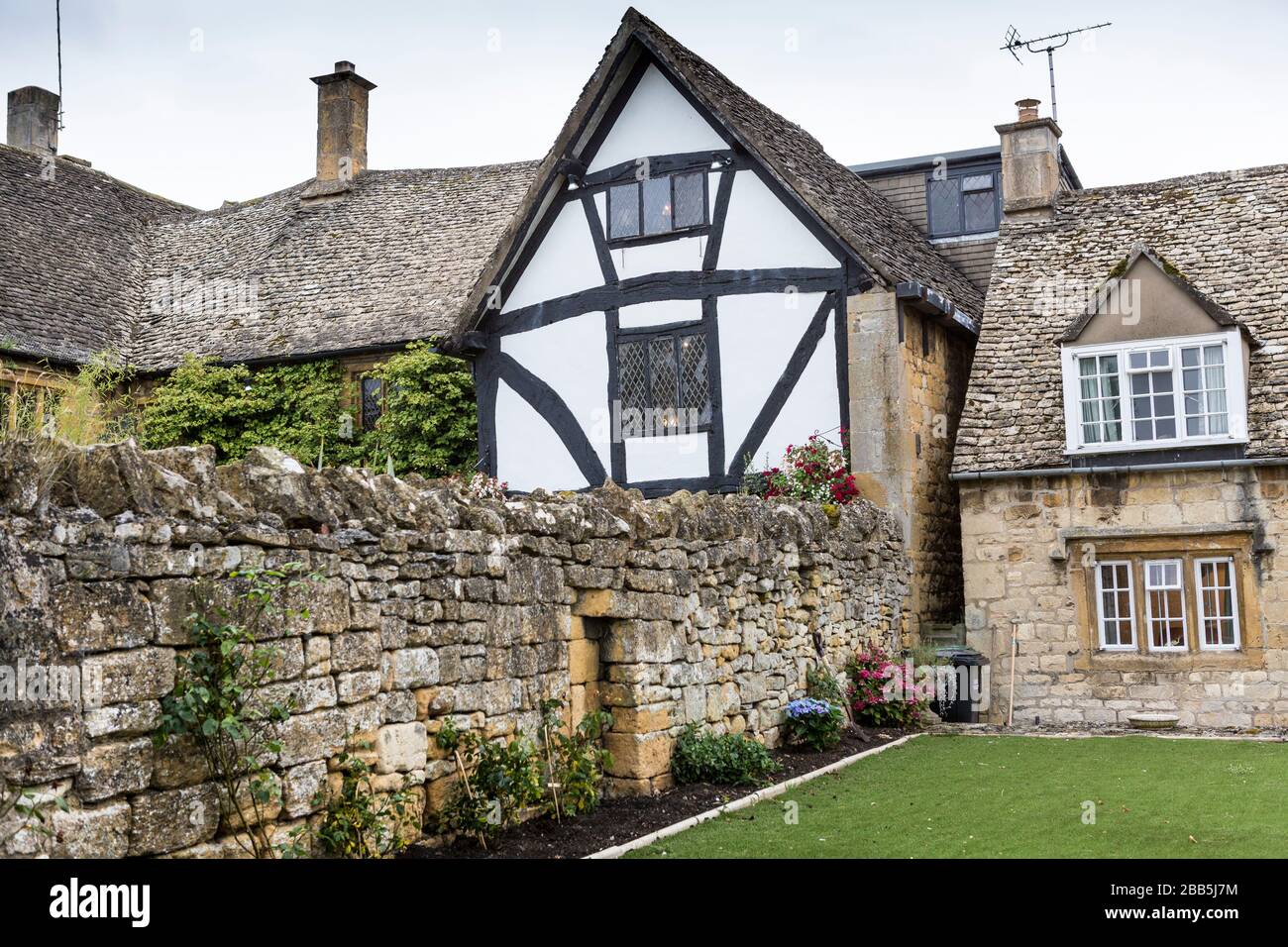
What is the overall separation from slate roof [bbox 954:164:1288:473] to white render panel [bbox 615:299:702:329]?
342cm

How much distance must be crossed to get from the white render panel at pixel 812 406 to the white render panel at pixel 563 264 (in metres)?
2.98

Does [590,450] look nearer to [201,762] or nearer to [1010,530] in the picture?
[1010,530]

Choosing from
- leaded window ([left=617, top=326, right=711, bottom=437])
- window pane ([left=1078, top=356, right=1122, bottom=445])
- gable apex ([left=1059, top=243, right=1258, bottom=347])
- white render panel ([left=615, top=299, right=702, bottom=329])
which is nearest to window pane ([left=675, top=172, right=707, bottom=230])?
white render panel ([left=615, top=299, right=702, bottom=329])

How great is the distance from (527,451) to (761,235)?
4.00m

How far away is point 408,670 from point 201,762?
164cm

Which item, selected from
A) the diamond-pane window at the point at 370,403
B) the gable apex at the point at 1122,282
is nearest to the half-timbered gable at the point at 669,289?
the gable apex at the point at 1122,282

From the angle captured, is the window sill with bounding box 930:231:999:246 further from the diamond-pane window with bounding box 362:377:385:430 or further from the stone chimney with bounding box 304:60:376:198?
the stone chimney with bounding box 304:60:376:198

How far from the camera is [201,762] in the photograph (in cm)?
571

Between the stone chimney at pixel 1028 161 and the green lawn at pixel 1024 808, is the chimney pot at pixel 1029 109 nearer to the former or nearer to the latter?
the stone chimney at pixel 1028 161

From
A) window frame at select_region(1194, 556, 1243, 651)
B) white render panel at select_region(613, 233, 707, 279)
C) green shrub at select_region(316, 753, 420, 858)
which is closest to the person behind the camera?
green shrub at select_region(316, 753, 420, 858)

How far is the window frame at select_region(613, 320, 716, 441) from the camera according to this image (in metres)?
16.2

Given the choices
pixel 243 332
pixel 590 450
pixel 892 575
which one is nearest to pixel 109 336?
pixel 243 332
